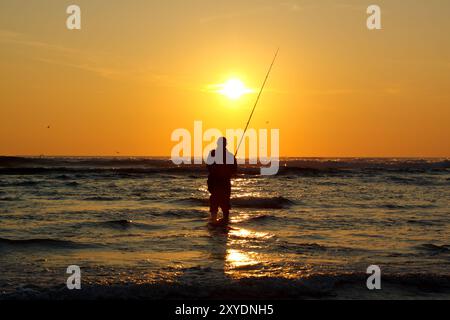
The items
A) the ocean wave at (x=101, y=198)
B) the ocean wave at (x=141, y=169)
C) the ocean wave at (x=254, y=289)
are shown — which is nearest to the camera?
the ocean wave at (x=254, y=289)

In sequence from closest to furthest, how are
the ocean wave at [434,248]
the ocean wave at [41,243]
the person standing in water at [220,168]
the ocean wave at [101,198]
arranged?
the ocean wave at [434,248] → the ocean wave at [41,243] → the person standing in water at [220,168] → the ocean wave at [101,198]

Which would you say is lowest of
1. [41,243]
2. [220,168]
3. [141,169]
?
[41,243]

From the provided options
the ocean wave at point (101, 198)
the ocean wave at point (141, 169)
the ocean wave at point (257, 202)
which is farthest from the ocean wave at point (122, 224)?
the ocean wave at point (141, 169)

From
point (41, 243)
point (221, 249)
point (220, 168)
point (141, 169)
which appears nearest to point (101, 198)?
point (220, 168)

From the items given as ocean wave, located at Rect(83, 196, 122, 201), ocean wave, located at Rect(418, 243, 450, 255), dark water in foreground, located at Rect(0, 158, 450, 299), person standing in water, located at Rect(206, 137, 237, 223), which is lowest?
ocean wave, located at Rect(418, 243, 450, 255)

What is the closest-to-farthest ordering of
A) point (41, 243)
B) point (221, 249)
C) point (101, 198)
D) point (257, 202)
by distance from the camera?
point (221, 249)
point (41, 243)
point (101, 198)
point (257, 202)

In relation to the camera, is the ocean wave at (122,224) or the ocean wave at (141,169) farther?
the ocean wave at (141,169)

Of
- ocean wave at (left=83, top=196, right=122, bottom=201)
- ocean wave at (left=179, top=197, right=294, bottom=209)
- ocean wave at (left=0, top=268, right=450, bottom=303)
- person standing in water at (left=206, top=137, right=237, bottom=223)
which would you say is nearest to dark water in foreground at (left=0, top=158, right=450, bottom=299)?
ocean wave at (left=0, top=268, right=450, bottom=303)

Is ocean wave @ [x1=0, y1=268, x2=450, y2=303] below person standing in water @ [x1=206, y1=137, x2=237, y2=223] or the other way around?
below

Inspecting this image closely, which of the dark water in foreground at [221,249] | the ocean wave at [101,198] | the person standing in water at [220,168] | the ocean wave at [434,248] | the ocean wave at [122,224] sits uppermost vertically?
the person standing in water at [220,168]

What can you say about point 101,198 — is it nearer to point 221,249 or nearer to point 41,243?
point 41,243

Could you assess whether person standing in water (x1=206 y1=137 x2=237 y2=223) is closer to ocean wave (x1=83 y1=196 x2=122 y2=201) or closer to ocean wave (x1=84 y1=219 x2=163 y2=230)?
ocean wave (x1=84 y1=219 x2=163 y2=230)

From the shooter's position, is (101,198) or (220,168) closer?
(220,168)

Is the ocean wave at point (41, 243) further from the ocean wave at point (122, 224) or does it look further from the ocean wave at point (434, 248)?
the ocean wave at point (434, 248)
